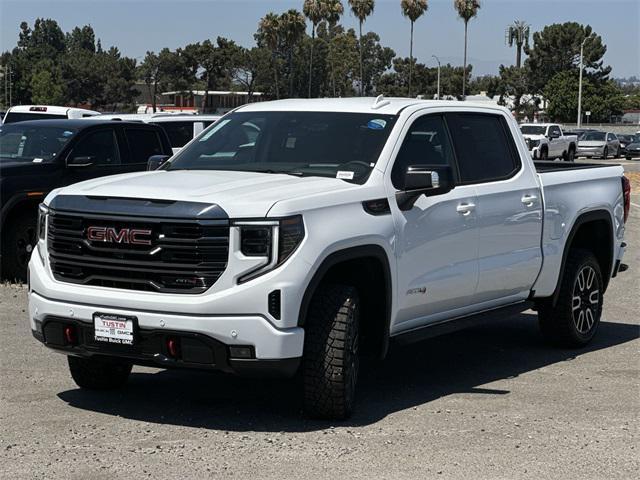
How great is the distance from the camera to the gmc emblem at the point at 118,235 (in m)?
6.32

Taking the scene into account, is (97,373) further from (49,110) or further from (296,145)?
(49,110)

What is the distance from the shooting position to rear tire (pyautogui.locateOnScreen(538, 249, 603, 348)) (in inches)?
359

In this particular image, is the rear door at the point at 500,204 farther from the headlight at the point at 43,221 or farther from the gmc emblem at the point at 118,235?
the headlight at the point at 43,221

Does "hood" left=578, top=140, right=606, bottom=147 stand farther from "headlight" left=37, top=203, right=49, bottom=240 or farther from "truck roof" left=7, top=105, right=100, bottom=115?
"headlight" left=37, top=203, right=49, bottom=240

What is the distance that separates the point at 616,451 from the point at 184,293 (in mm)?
2504

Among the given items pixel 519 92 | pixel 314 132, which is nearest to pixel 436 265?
pixel 314 132

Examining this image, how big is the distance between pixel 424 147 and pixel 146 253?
227 centimetres

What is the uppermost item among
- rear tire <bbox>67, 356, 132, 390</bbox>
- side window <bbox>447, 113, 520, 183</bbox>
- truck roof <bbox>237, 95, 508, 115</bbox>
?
truck roof <bbox>237, 95, 508, 115</bbox>

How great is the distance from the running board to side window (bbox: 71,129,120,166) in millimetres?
6337

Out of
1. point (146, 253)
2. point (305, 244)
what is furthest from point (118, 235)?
point (305, 244)

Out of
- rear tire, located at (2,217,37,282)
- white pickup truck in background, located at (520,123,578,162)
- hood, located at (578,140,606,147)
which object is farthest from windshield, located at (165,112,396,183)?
hood, located at (578,140,606,147)

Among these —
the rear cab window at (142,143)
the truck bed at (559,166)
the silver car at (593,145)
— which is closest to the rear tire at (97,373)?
the truck bed at (559,166)

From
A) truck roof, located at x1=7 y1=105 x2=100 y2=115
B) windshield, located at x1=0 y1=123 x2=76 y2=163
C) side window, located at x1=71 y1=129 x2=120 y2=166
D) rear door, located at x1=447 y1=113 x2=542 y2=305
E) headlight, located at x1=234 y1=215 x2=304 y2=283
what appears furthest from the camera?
truck roof, located at x1=7 y1=105 x2=100 y2=115

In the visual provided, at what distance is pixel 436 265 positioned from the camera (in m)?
7.42
